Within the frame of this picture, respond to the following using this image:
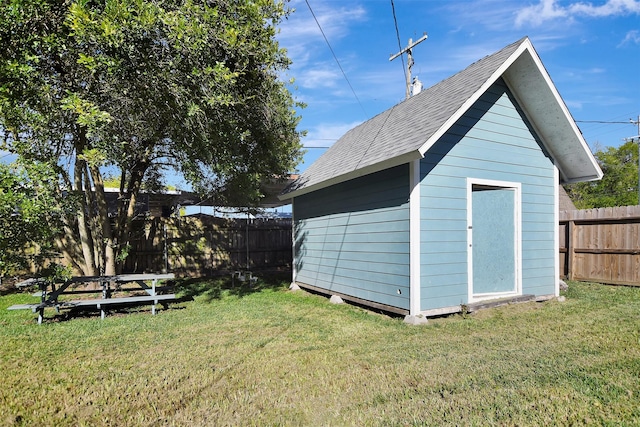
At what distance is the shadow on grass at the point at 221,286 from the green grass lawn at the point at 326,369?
246 centimetres

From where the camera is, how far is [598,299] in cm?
703

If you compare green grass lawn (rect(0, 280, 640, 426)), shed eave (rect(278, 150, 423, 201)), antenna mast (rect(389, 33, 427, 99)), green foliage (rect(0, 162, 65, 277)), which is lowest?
green grass lawn (rect(0, 280, 640, 426))

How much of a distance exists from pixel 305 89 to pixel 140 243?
7086mm

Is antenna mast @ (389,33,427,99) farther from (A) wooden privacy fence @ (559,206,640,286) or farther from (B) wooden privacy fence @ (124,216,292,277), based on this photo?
(A) wooden privacy fence @ (559,206,640,286)

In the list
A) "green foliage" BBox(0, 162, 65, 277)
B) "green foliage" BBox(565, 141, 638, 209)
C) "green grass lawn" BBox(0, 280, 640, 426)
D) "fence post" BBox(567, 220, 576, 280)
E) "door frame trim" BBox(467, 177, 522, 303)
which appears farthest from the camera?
"green foliage" BBox(565, 141, 638, 209)

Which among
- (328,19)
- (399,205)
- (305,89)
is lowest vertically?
(399,205)

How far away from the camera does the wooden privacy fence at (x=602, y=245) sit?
8.07 metres

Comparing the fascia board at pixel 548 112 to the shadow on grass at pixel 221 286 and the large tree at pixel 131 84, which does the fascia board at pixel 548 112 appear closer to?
the large tree at pixel 131 84

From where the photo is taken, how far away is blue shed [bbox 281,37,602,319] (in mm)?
5773

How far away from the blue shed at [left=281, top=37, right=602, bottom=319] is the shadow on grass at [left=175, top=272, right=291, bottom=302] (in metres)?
2.47

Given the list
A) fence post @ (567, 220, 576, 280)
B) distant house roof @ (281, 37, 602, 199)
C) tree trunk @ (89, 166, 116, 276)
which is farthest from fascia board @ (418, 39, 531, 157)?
tree trunk @ (89, 166, 116, 276)

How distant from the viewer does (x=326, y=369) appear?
3.77 m

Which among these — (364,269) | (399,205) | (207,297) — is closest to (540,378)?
(399,205)

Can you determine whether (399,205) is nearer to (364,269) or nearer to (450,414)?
(364,269)
